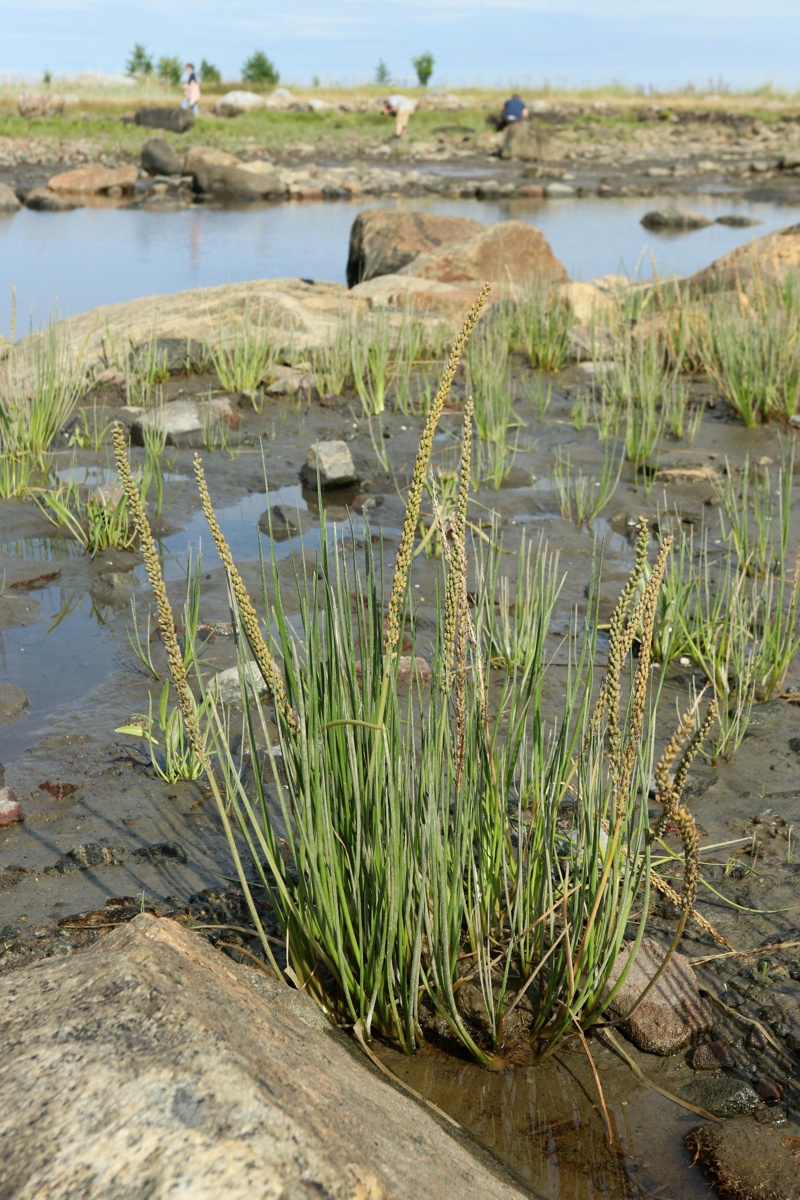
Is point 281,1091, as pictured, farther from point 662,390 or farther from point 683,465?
point 662,390

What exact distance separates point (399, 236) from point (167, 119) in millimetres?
25292

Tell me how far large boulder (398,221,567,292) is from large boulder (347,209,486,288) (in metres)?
0.44

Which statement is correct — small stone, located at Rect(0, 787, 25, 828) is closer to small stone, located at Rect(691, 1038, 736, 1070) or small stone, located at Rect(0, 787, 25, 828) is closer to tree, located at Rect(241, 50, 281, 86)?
small stone, located at Rect(691, 1038, 736, 1070)

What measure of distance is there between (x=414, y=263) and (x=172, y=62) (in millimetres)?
45711

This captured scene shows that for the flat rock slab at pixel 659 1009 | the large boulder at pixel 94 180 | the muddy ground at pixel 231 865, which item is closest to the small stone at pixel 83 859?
the muddy ground at pixel 231 865

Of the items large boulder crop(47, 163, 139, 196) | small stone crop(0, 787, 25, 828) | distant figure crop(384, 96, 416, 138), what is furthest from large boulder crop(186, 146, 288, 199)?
Result: small stone crop(0, 787, 25, 828)

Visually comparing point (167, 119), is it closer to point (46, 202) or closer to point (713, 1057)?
point (46, 202)

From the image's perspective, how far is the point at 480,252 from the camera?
31.3 feet

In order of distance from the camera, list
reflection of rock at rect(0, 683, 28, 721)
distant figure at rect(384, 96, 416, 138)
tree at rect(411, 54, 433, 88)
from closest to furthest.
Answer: reflection of rock at rect(0, 683, 28, 721)
distant figure at rect(384, 96, 416, 138)
tree at rect(411, 54, 433, 88)

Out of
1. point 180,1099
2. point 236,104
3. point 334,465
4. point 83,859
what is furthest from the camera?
point 236,104

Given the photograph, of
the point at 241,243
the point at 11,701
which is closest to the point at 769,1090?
the point at 11,701

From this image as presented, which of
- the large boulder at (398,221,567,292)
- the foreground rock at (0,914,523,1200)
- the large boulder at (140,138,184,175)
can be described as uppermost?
the foreground rock at (0,914,523,1200)

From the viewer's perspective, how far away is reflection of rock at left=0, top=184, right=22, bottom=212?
67.3 feet

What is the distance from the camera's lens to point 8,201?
20562mm
